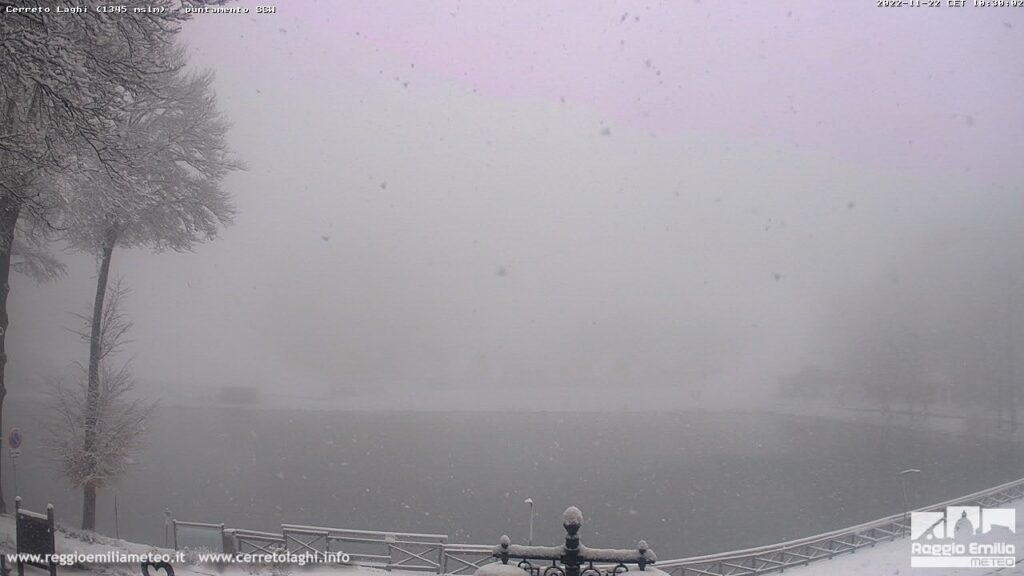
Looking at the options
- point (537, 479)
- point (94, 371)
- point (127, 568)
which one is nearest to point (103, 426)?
point (94, 371)

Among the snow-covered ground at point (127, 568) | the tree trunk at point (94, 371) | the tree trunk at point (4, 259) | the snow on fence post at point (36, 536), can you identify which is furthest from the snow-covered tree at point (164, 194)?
the snow on fence post at point (36, 536)

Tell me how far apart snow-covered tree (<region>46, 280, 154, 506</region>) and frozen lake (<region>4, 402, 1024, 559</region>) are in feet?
19.3

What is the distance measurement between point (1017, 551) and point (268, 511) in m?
28.0

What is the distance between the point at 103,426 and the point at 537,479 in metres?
24.9

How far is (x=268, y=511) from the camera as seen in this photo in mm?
25453

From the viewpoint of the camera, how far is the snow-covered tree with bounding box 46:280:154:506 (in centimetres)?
1416

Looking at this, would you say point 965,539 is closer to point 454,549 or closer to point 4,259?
point 454,549

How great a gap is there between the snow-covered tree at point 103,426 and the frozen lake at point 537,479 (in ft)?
19.3

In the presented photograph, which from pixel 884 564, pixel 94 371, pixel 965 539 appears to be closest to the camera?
pixel 965 539

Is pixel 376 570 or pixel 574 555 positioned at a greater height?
pixel 574 555

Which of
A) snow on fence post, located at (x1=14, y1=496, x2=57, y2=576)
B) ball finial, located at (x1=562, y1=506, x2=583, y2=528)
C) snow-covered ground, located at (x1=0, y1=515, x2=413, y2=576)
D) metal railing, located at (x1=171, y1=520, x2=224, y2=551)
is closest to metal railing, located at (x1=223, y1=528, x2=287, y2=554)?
metal railing, located at (x1=171, y1=520, x2=224, y2=551)

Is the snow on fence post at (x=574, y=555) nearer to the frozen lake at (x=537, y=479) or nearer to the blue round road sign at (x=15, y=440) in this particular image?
the blue round road sign at (x=15, y=440)

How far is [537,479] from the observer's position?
1315 inches

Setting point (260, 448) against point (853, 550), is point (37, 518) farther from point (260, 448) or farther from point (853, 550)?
point (260, 448)
